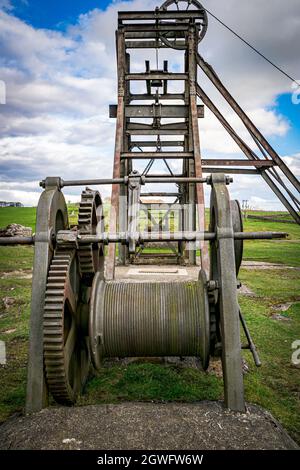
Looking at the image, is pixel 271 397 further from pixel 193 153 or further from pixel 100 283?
pixel 193 153

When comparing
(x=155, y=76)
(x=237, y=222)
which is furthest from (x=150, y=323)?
(x=155, y=76)

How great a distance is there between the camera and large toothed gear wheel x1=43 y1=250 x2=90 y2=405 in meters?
3.07

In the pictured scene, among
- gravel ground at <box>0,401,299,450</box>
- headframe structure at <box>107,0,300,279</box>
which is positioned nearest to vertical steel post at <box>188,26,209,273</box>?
headframe structure at <box>107,0,300,279</box>

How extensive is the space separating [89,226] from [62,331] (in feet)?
4.00

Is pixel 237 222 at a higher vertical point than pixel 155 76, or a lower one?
lower

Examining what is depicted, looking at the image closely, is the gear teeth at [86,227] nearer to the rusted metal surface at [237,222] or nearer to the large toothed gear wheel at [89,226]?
the large toothed gear wheel at [89,226]

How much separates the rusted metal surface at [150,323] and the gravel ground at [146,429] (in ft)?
1.92

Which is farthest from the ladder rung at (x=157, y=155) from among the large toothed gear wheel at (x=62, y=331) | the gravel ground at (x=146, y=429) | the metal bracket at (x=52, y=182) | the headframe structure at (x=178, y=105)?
the gravel ground at (x=146, y=429)

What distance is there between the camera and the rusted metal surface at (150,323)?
3652 mm

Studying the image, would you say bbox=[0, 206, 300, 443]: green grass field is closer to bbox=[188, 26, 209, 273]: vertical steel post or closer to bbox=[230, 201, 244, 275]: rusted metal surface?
bbox=[230, 201, 244, 275]: rusted metal surface

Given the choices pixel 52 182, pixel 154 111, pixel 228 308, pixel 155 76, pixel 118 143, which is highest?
pixel 155 76

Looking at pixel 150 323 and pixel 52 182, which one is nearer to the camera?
pixel 150 323

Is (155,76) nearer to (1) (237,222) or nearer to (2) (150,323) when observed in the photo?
(1) (237,222)

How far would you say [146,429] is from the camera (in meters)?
2.88
